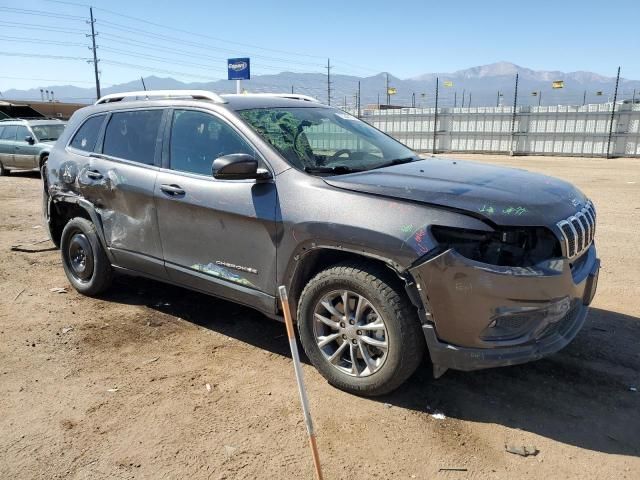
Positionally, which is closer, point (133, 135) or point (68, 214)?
point (133, 135)

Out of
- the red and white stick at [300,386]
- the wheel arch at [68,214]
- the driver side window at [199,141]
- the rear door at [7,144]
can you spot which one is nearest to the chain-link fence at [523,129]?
the rear door at [7,144]

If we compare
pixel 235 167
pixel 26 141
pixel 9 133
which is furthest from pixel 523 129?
pixel 235 167

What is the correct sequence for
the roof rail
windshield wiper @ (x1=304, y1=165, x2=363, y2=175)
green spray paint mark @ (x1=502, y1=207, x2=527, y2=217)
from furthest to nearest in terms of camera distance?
the roof rail
windshield wiper @ (x1=304, y1=165, x2=363, y2=175)
green spray paint mark @ (x1=502, y1=207, x2=527, y2=217)

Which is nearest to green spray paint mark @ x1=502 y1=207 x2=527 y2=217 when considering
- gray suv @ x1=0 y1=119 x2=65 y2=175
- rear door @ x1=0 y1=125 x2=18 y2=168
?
gray suv @ x1=0 y1=119 x2=65 y2=175

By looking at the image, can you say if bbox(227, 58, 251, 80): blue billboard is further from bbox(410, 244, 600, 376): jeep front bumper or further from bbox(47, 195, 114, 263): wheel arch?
bbox(410, 244, 600, 376): jeep front bumper

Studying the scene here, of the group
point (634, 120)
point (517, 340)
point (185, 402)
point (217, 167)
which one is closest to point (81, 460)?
point (185, 402)

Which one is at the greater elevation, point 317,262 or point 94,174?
point 94,174

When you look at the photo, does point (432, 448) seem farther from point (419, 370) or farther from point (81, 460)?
point (81, 460)

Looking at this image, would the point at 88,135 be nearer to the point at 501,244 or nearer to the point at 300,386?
the point at 300,386

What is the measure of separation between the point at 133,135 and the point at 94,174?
0.55 meters

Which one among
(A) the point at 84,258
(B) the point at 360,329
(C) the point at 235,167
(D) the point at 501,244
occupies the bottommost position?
(A) the point at 84,258

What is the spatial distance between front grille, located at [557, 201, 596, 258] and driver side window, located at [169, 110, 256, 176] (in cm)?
203

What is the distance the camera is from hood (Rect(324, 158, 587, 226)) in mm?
2859

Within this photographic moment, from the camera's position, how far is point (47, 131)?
14953mm
